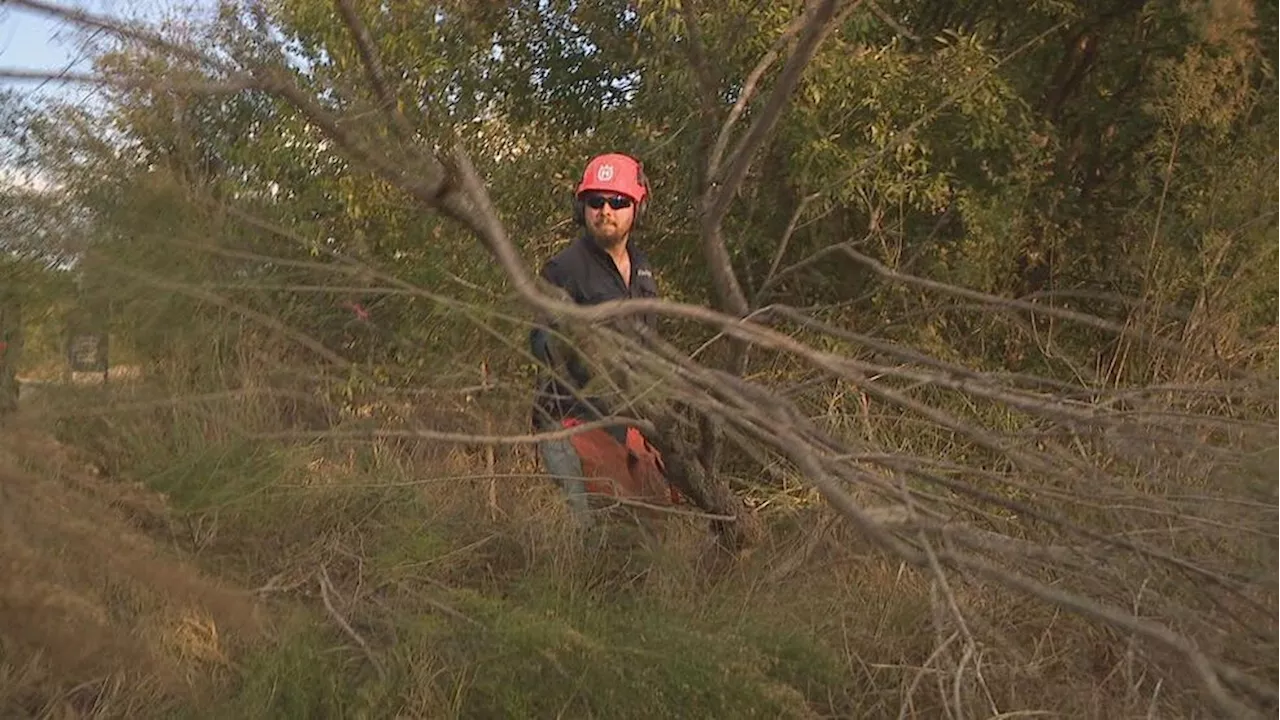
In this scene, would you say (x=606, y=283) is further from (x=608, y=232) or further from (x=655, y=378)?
(x=655, y=378)

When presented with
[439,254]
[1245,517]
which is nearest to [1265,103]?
[1245,517]

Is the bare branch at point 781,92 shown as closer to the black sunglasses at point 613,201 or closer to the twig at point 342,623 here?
the black sunglasses at point 613,201

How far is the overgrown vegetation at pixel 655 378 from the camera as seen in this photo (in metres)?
2.65

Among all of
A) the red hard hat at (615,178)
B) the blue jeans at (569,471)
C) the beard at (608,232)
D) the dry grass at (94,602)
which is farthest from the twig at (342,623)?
the red hard hat at (615,178)

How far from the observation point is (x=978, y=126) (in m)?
4.71

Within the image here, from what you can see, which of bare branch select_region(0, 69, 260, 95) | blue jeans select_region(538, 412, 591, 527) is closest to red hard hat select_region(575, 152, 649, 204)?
blue jeans select_region(538, 412, 591, 527)

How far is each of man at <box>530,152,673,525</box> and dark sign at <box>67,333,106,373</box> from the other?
129 centimetres

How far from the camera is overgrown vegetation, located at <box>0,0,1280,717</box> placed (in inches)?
104

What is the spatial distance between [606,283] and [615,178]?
339 mm

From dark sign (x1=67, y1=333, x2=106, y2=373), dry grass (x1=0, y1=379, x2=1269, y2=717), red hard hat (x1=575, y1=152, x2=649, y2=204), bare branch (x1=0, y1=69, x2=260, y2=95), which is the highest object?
bare branch (x1=0, y1=69, x2=260, y2=95)

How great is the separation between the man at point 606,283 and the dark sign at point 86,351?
50.8 inches

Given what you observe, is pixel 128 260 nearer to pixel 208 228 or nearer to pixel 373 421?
pixel 208 228

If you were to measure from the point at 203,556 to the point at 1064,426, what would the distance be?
2243 millimetres

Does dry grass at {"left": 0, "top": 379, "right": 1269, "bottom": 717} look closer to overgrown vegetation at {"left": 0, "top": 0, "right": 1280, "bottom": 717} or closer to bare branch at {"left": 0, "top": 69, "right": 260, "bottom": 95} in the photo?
overgrown vegetation at {"left": 0, "top": 0, "right": 1280, "bottom": 717}
